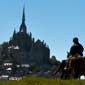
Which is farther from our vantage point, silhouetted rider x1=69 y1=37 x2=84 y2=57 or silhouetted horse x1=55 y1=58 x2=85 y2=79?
silhouetted rider x1=69 y1=37 x2=84 y2=57

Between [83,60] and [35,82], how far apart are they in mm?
5343

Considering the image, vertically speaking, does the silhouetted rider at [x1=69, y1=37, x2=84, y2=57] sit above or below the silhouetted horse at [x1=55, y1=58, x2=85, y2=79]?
above

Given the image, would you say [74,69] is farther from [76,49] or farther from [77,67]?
[76,49]

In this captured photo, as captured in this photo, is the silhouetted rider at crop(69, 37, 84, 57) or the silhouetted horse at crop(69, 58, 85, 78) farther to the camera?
the silhouetted rider at crop(69, 37, 84, 57)

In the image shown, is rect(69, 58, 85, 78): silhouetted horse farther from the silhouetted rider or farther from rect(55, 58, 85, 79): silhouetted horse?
the silhouetted rider

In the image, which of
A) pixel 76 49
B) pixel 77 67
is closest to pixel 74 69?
pixel 77 67

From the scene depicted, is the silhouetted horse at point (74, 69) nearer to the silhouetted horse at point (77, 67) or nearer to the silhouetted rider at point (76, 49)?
the silhouetted horse at point (77, 67)

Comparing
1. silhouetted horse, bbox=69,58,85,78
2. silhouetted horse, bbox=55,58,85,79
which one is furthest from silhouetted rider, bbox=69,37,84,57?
silhouetted horse, bbox=69,58,85,78

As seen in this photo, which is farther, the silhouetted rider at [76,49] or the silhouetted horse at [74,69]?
the silhouetted rider at [76,49]

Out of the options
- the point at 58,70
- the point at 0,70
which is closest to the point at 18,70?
the point at 0,70

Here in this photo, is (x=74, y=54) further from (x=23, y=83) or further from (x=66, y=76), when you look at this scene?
(x=23, y=83)

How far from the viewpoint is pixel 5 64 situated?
190000 millimetres

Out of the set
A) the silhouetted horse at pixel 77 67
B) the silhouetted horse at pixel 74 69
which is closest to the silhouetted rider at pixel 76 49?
the silhouetted horse at pixel 74 69

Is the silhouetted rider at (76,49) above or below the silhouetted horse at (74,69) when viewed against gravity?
above
